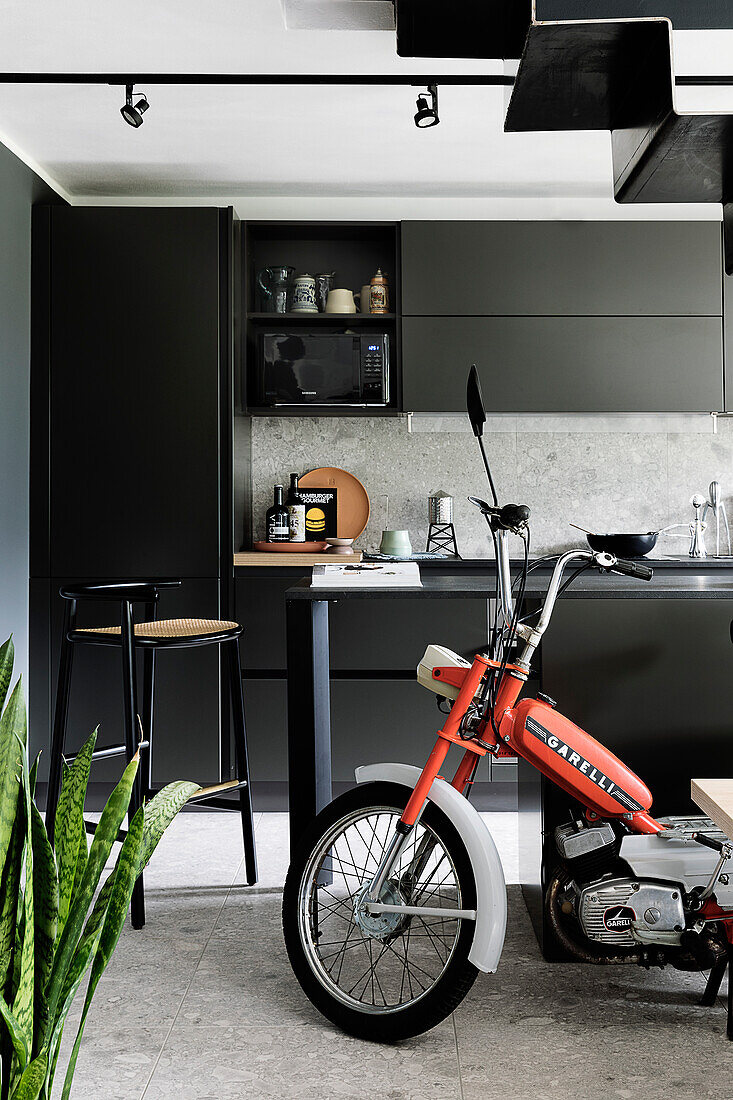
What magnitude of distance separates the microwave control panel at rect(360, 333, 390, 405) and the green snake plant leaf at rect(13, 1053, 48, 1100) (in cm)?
326

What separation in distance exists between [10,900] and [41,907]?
61mm

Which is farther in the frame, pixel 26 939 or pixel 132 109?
pixel 132 109

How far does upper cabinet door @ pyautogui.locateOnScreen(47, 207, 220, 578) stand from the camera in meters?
3.69

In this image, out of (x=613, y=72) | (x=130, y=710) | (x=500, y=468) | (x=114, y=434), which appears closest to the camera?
(x=613, y=72)

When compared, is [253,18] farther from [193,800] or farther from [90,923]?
[90,923]

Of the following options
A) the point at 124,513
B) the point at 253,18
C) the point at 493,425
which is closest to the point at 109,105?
the point at 253,18

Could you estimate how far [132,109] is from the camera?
118 inches

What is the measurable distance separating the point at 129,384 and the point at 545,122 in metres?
2.64

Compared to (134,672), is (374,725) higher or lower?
lower

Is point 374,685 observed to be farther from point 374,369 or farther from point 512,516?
point 512,516

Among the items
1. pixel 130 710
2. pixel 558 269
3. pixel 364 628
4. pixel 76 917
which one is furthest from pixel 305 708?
pixel 558 269

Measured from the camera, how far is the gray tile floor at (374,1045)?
1804mm

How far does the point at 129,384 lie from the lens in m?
3.70

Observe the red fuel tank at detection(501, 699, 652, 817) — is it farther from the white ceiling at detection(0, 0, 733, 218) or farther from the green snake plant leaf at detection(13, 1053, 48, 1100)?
the white ceiling at detection(0, 0, 733, 218)
